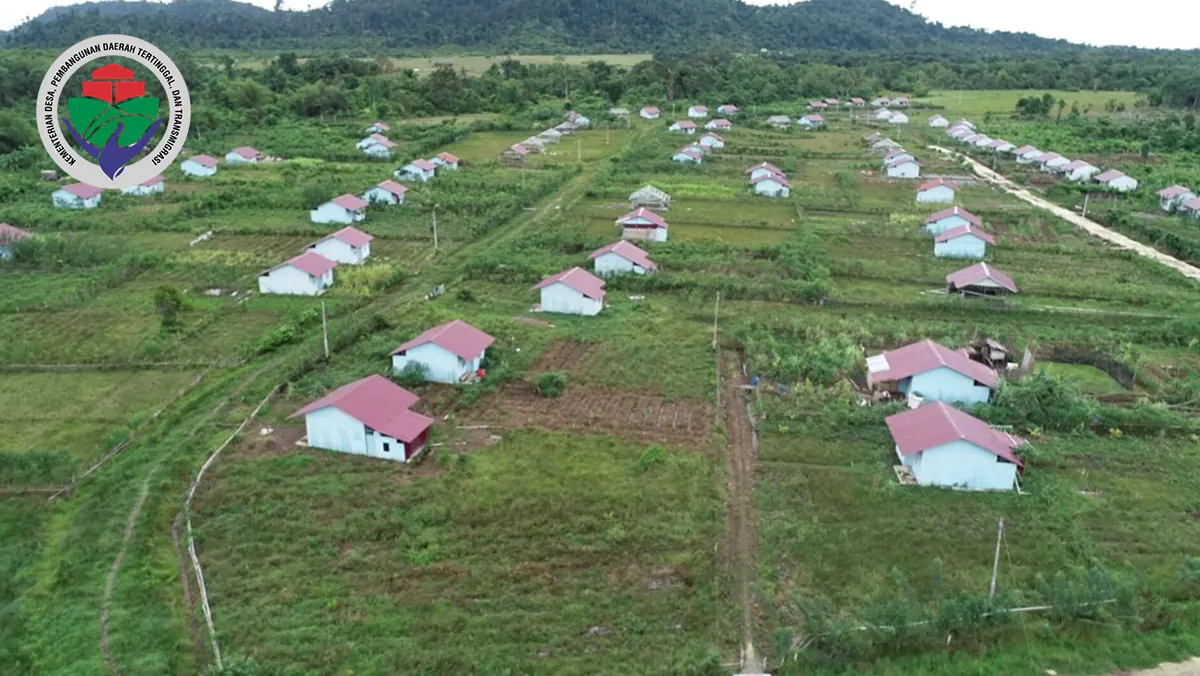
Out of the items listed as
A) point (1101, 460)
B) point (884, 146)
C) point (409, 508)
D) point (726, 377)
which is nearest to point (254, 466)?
point (409, 508)

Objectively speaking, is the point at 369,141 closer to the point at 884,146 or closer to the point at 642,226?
the point at 642,226

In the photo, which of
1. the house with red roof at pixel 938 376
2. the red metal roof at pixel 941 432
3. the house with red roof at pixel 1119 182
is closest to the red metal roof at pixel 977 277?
the house with red roof at pixel 938 376

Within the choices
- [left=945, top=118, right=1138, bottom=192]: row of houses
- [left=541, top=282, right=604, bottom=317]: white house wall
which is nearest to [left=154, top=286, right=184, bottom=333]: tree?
[left=541, top=282, right=604, bottom=317]: white house wall

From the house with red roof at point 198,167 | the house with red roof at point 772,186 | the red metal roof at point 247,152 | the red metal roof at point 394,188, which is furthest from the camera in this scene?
the red metal roof at point 247,152

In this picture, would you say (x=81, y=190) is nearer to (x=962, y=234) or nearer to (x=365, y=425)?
(x=365, y=425)

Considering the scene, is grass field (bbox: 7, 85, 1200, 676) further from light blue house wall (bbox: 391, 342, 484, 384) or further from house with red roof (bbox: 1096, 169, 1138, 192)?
house with red roof (bbox: 1096, 169, 1138, 192)

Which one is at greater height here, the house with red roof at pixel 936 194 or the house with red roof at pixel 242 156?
the house with red roof at pixel 242 156

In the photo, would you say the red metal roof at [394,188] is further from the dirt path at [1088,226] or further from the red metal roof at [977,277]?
the dirt path at [1088,226]
